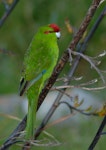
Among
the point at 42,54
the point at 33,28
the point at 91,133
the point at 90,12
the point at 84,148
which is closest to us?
the point at 90,12

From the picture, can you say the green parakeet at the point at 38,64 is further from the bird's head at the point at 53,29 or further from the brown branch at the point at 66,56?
the brown branch at the point at 66,56

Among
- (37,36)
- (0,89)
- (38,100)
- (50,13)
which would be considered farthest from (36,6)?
(38,100)

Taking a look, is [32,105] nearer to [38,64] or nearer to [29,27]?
[38,64]

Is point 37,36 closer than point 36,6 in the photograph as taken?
Yes

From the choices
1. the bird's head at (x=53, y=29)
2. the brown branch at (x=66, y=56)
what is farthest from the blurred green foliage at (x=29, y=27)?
the brown branch at (x=66, y=56)

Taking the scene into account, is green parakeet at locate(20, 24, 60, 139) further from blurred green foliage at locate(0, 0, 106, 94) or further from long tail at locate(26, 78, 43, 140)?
blurred green foliage at locate(0, 0, 106, 94)

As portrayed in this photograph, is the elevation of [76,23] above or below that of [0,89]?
above

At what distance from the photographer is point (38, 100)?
225 centimetres

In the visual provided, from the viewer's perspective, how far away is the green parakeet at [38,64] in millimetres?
2281

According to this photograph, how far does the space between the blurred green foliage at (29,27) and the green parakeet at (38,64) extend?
2.86 m

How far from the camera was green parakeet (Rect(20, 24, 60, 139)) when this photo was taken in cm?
228

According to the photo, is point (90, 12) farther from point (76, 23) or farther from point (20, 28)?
point (20, 28)

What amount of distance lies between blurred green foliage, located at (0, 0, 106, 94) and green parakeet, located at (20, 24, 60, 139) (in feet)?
9.39

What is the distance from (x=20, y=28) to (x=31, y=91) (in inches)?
179
